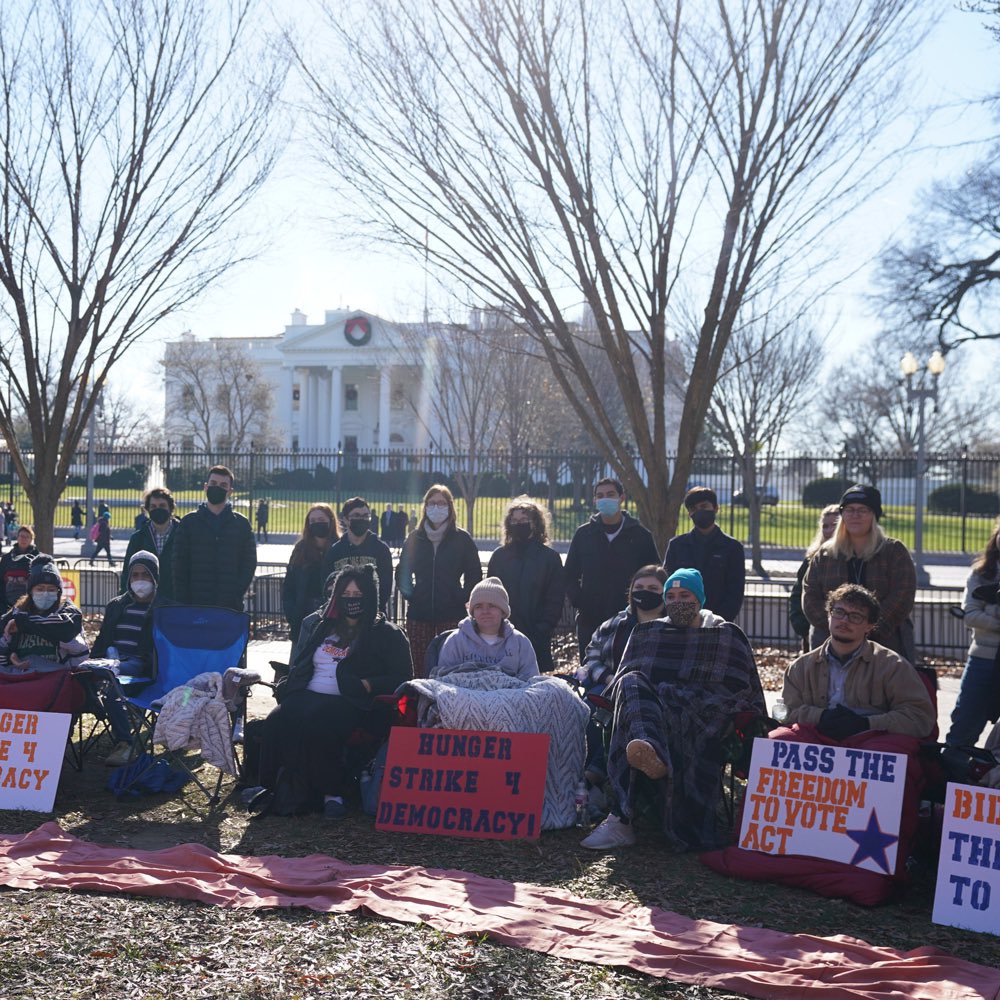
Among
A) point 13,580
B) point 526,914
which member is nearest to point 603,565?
point 526,914

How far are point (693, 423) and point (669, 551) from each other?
79.9 inches

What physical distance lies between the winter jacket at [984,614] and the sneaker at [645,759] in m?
2.24

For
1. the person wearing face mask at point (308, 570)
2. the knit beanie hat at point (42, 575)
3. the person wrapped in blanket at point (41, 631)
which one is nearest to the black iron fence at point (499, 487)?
the person wearing face mask at point (308, 570)

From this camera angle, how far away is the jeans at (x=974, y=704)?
23.0 feet

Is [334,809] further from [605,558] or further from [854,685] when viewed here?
[854,685]

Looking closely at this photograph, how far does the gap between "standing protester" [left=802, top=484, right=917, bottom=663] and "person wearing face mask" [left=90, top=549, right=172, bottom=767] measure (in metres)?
4.35

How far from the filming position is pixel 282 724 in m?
6.72

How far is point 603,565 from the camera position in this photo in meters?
8.11

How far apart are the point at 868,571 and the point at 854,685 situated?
113 cm

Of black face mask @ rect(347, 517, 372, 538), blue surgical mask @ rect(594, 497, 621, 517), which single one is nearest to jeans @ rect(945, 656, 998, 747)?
blue surgical mask @ rect(594, 497, 621, 517)

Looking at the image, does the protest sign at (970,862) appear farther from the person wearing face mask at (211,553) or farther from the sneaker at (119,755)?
the person wearing face mask at (211,553)

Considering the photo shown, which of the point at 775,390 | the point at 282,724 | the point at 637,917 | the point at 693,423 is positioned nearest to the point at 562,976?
the point at 637,917

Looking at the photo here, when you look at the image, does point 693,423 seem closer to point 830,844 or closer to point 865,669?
point 865,669

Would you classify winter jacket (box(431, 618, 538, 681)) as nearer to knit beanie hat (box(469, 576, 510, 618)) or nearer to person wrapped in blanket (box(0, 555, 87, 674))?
knit beanie hat (box(469, 576, 510, 618))
